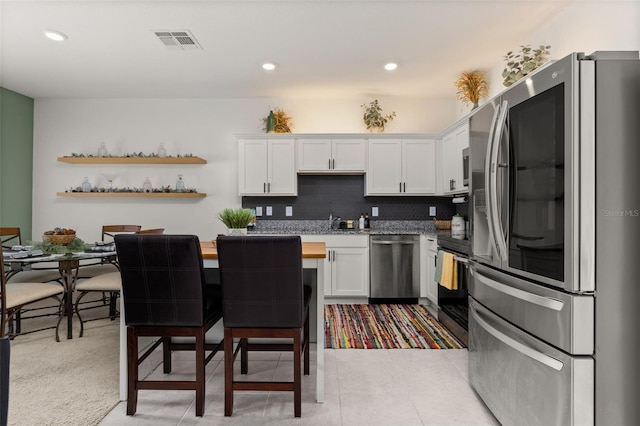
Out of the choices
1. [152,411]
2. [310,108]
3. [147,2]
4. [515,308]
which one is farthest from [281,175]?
[515,308]

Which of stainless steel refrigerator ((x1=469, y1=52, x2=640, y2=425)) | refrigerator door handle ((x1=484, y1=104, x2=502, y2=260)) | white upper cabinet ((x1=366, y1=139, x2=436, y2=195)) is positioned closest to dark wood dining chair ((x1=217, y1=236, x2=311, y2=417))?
refrigerator door handle ((x1=484, y1=104, x2=502, y2=260))

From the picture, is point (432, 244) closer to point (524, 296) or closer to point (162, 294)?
point (524, 296)

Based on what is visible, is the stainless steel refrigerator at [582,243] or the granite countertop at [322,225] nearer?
the stainless steel refrigerator at [582,243]

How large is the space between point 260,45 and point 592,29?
8.84 ft

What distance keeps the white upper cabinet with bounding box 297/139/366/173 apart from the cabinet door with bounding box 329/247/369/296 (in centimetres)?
111

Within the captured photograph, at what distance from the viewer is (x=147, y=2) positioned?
266 cm

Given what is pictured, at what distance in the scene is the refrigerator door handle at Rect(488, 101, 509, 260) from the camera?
1.66m

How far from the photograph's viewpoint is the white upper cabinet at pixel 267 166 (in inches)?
179

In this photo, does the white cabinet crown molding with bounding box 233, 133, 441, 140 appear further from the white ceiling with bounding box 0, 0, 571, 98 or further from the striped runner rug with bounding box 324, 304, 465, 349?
the striped runner rug with bounding box 324, 304, 465, 349

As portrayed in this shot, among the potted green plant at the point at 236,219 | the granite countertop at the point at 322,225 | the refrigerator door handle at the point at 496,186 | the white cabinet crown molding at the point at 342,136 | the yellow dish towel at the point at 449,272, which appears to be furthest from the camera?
the granite countertop at the point at 322,225

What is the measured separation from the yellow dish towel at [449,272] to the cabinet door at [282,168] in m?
2.16

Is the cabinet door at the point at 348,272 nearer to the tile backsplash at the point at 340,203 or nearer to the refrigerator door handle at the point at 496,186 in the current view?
the tile backsplash at the point at 340,203

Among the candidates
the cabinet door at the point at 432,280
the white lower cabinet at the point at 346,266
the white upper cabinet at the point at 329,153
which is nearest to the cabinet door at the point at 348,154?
the white upper cabinet at the point at 329,153

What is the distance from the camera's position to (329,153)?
4531 mm
